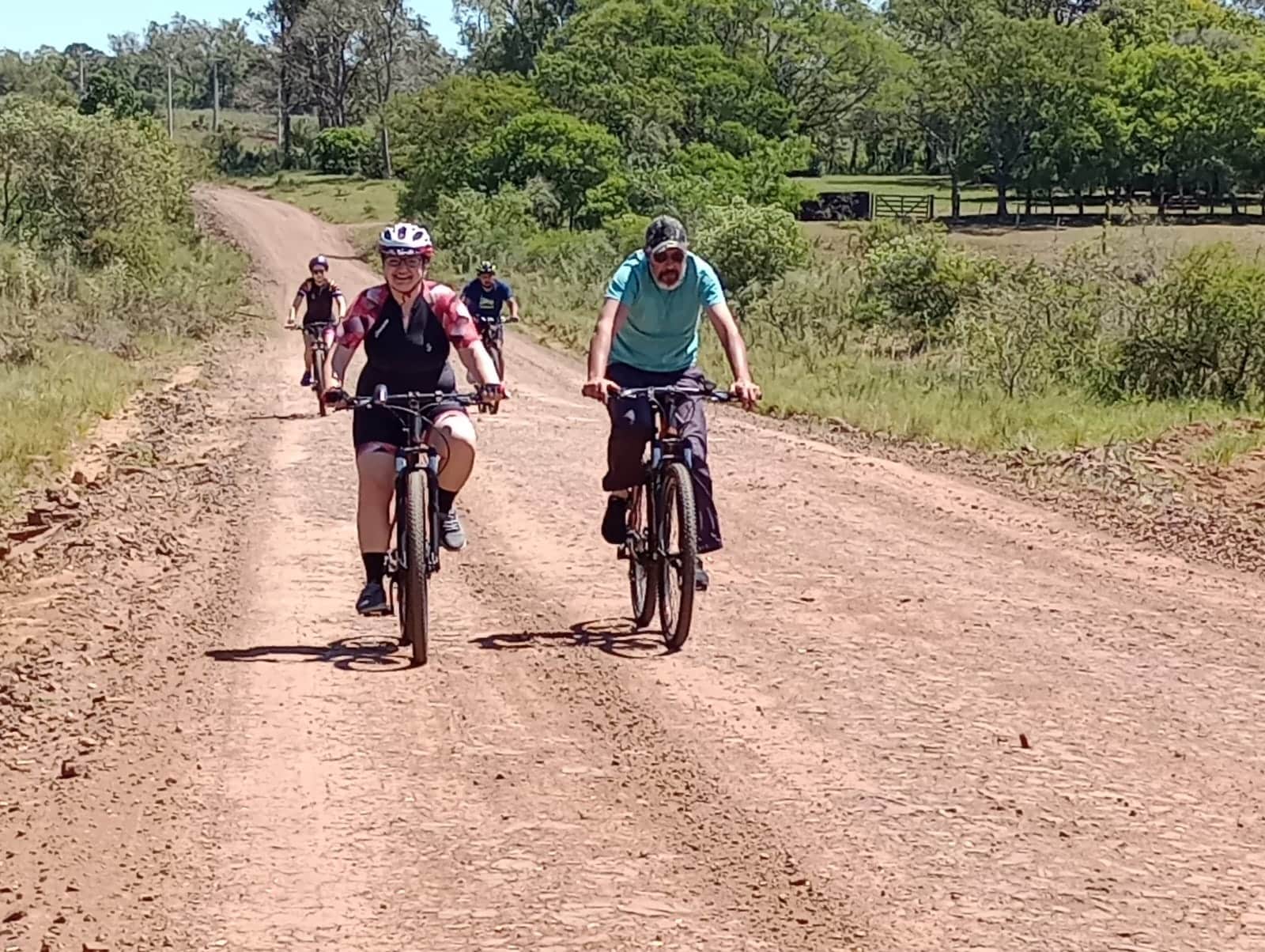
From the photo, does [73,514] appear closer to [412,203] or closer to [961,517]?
[961,517]

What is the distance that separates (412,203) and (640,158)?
360 inches

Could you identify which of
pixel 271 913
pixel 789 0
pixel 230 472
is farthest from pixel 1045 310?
pixel 789 0

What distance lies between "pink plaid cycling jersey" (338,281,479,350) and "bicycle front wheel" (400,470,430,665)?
0.68 m

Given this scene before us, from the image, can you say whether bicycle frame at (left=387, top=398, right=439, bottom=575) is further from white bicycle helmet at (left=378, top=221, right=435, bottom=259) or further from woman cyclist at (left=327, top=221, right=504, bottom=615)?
white bicycle helmet at (left=378, top=221, right=435, bottom=259)

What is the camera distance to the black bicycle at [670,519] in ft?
25.4

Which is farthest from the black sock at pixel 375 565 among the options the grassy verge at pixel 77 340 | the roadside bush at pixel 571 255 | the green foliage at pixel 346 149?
the green foliage at pixel 346 149

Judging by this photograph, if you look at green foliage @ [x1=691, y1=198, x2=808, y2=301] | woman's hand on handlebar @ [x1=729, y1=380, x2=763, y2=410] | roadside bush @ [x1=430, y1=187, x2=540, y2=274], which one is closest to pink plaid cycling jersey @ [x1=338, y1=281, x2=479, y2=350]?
woman's hand on handlebar @ [x1=729, y1=380, x2=763, y2=410]

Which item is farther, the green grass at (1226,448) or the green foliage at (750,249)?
the green foliage at (750,249)

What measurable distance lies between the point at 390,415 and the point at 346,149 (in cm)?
8456

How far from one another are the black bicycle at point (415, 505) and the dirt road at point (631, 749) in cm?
28

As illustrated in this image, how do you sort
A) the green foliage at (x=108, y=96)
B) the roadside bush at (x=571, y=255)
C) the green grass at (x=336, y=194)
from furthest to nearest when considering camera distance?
the green foliage at (x=108, y=96), the green grass at (x=336, y=194), the roadside bush at (x=571, y=255)

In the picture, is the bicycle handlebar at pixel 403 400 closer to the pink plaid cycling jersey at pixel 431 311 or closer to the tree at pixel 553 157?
the pink plaid cycling jersey at pixel 431 311

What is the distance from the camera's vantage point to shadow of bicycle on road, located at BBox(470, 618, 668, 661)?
7934 mm

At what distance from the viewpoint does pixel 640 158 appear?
174 feet
